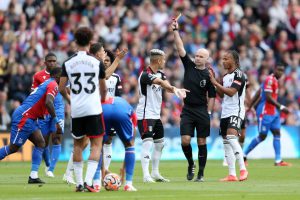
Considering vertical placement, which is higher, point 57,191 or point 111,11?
point 111,11

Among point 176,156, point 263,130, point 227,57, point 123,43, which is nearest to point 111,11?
point 123,43

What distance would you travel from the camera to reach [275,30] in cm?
3856

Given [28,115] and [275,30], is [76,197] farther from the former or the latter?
[275,30]

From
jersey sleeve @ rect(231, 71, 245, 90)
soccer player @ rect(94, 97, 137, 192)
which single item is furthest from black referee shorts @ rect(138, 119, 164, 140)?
soccer player @ rect(94, 97, 137, 192)

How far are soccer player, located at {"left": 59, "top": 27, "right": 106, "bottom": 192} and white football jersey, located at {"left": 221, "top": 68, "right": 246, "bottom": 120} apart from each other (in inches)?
186

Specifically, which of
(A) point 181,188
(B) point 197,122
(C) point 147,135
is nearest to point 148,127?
(C) point 147,135

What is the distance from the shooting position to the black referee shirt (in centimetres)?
1962

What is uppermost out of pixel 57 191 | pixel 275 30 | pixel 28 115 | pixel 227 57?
pixel 275 30

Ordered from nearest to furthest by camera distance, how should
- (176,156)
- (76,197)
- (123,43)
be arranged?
1. (76,197)
2. (176,156)
3. (123,43)

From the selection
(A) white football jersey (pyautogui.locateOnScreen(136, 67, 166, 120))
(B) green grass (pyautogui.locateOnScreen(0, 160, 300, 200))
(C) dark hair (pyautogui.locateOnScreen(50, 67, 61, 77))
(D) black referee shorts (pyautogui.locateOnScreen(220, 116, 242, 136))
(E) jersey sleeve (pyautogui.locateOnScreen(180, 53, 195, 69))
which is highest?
(E) jersey sleeve (pyautogui.locateOnScreen(180, 53, 195, 69))

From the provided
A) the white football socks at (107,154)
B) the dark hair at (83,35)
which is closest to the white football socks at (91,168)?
the dark hair at (83,35)

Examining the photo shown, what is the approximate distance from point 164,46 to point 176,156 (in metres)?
5.34

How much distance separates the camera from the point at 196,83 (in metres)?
19.6

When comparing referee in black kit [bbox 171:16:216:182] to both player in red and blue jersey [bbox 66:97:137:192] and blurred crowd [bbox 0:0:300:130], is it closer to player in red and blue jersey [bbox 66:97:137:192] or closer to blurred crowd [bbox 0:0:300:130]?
player in red and blue jersey [bbox 66:97:137:192]
